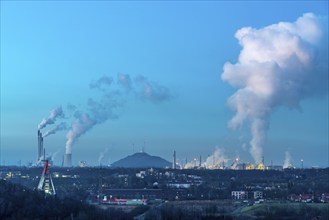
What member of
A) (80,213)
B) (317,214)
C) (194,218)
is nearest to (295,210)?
(317,214)

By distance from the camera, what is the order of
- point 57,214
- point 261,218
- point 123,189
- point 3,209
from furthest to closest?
point 123,189, point 261,218, point 57,214, point 3,209

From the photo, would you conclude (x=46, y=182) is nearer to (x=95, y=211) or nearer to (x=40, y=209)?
(x=95, y=211)

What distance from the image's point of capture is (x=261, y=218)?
161 feet

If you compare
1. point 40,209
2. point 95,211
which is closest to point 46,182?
point 95,211

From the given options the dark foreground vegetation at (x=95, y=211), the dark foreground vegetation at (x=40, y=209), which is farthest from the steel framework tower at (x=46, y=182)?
the dark foreground vegetation at (x=40, y=209)

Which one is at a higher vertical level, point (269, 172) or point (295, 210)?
point (269, 172)

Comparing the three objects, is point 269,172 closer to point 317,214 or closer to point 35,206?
point 317,214

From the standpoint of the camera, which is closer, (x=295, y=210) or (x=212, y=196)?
(x=295, y=210)

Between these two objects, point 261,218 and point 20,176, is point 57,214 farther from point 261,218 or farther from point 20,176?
point 20,176

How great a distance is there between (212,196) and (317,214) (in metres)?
26.9

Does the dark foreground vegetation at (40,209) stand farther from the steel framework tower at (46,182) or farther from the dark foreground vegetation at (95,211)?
the steel framework tower at (46,182)

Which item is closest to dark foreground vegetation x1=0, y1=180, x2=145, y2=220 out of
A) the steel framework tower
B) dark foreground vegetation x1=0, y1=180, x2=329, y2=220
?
dark foreground vegetation x1=0, y1=180, x2=329, y2=220

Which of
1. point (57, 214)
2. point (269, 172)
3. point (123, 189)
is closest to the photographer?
point (57, 214)

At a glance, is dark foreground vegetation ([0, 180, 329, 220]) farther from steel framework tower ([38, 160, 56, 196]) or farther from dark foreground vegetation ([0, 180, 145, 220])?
steel framework tower ([38, 160, 56, 196])
